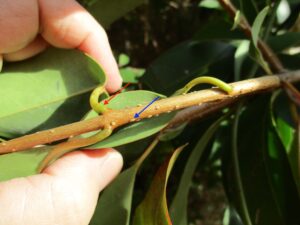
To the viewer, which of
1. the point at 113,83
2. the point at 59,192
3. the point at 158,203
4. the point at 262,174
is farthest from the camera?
the point at 262,174

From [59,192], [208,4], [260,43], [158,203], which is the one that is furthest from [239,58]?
[59,192]

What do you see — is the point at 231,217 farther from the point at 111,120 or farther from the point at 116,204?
the point at 111,120

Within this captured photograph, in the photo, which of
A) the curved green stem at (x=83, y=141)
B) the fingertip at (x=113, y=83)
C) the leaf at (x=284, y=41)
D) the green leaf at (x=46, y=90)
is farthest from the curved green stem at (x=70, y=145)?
the leaf at (x=284, y=41)

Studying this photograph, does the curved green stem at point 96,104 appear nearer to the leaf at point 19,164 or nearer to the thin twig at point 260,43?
the leaf at point 19,164

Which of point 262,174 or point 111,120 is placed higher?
point 111,120

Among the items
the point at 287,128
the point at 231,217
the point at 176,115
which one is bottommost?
the point at 231,217

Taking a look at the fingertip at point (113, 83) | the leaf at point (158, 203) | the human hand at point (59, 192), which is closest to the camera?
the human hand at point (59, 192)

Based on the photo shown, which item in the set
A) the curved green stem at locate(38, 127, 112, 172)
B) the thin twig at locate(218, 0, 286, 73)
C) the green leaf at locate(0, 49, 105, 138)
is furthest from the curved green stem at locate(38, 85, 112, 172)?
the thin twig at locate(218, 0, 286, 73)

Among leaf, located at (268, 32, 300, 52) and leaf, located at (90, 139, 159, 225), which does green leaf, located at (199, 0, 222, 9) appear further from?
leaf, located at (90, 139, 159, 225)
